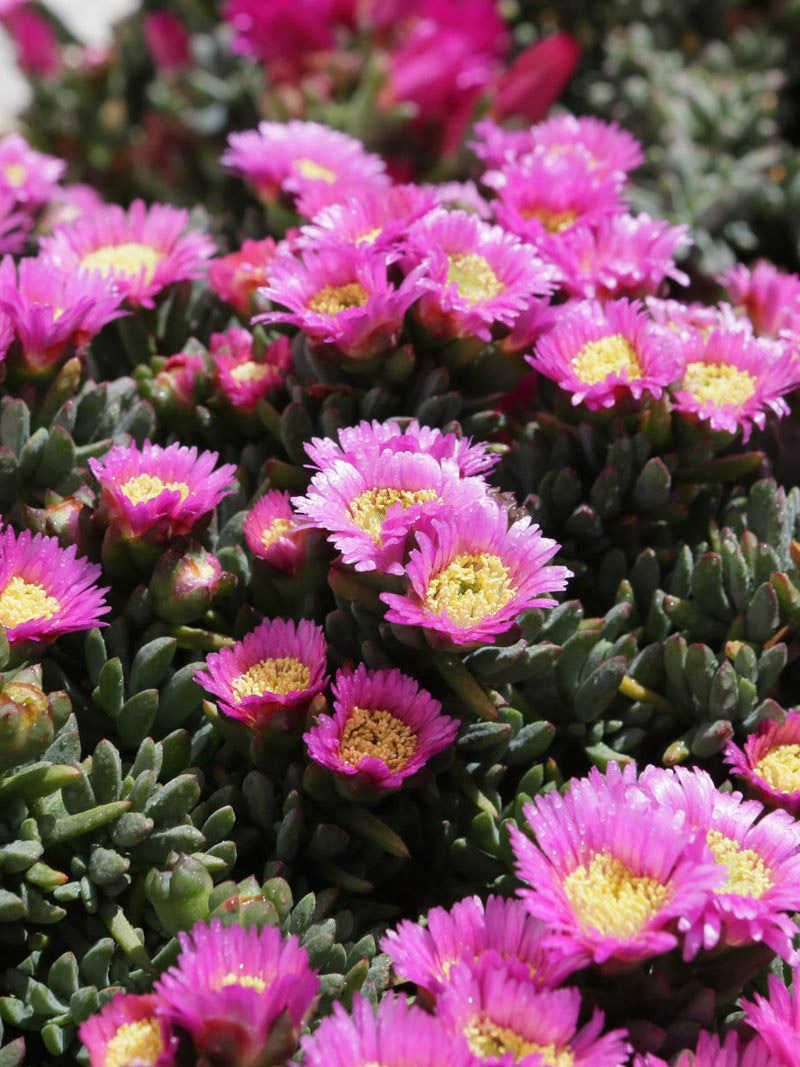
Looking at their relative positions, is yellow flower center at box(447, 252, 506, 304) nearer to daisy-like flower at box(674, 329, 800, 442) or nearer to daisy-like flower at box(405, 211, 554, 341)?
daisy-like flower at box(405, 211, 554, 341)

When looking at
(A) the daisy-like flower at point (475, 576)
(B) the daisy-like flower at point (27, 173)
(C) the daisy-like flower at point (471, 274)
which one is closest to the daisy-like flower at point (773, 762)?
(A) the daisy-like flower at point (475, 576)

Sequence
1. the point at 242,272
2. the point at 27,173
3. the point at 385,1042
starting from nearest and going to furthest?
1. the point at 385,1042
2. the point at 242,272
3. the point at 27,173

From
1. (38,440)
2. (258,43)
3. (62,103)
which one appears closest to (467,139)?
(258,43)

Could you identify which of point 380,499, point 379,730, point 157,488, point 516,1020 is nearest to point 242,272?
point 157,488

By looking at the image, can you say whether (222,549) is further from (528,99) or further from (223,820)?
(528,99)

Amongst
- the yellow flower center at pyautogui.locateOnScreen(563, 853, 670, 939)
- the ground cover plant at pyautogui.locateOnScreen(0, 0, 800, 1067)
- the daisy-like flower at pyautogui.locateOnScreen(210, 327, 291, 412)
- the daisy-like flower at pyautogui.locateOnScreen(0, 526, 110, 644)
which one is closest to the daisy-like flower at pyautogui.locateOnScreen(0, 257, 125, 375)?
the ground cover plant at pyautogui.locateOnScreen(0, 0, 800, 1067)

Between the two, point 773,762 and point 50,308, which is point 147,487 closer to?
point 50,308

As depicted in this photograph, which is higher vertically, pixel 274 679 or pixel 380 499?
pixel 380 499
